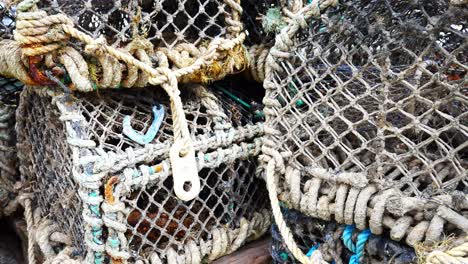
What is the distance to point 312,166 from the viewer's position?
96 centimetres

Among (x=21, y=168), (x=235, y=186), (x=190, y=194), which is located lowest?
(x=21, y=168)

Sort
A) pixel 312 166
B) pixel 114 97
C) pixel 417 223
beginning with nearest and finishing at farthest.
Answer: pixel 417 223
pixel 312 166
pixel 114 97

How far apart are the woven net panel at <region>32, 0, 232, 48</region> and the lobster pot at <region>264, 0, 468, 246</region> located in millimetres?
200

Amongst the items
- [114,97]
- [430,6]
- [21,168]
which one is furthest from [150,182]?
[430,6]

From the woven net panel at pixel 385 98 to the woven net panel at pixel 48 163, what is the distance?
1.62 feet

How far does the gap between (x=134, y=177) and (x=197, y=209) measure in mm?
304

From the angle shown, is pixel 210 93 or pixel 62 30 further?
pixel 210 93

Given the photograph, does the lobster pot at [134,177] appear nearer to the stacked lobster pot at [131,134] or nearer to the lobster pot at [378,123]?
the stacked lobster pot at [131,134]

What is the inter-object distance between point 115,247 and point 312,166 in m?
0.45

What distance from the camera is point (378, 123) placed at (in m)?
0.86

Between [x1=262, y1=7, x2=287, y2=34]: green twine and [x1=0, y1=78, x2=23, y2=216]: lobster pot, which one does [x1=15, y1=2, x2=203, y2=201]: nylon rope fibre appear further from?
[x1=0, y1=78, x2=23, y2=216]: lobster pot

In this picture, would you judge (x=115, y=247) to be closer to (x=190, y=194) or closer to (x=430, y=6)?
(x=190, y=194)

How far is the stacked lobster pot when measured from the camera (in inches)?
36.4

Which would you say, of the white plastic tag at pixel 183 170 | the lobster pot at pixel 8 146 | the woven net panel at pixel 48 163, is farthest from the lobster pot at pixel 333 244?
the lobster pot at pixel 8 146
